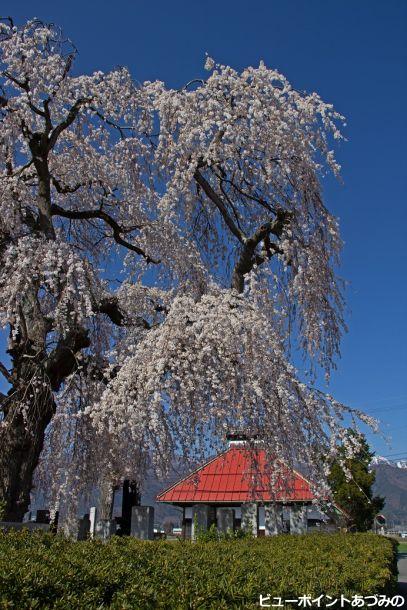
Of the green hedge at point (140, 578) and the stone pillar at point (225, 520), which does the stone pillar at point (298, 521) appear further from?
the green hedge at point (140, 578)

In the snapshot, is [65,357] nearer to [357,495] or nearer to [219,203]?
[219,203]

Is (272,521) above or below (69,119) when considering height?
below

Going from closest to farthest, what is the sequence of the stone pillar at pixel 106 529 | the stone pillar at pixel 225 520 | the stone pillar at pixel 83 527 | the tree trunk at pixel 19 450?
1. the tree trunk at pixel 19 450
2. the stone pillar at pixel 106 529
3. the stone pillar at pixel 83 527
4. the stone pillar at pixel 225 520

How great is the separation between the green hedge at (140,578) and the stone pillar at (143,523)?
17.2 ft

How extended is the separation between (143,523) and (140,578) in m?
7.06

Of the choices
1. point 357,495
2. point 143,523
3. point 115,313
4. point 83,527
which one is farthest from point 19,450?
point 357,495

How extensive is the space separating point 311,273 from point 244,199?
7.06 feet

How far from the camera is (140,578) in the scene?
338cm

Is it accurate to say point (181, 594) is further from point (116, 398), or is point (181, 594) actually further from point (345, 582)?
point (116, 398)

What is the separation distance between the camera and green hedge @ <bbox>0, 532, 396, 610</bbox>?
112 inches

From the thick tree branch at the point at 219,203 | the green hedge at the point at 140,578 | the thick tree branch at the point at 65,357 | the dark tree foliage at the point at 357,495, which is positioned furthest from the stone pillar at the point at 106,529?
the dark tree foliage at the point at 357,495

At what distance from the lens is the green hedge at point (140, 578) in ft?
9.30

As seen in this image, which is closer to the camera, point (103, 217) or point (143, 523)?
point (103, 217)

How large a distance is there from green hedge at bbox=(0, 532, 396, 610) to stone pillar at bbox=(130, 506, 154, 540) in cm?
525
